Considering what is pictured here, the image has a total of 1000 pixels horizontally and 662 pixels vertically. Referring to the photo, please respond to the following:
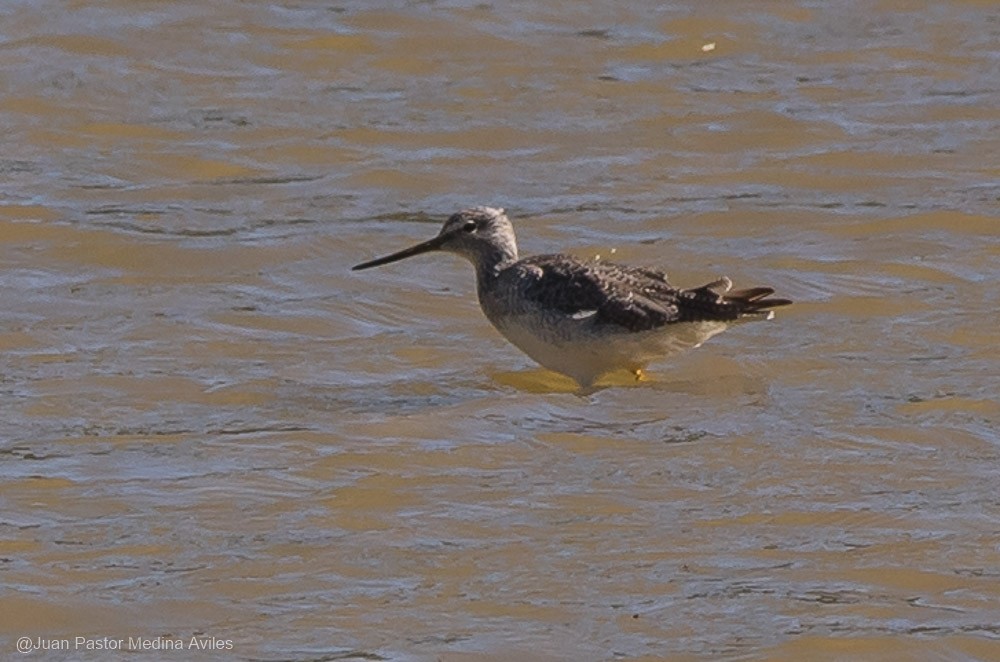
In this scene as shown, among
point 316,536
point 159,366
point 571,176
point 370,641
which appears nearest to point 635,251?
point 571,176

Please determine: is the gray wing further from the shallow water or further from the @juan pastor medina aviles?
the @juan pastor medina aviles

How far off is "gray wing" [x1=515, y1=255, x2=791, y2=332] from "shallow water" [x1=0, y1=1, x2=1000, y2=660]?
29cm

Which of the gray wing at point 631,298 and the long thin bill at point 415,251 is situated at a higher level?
the long thin bill at point 415,251

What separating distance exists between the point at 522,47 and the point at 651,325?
14.8 ft

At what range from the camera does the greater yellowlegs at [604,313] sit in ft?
27.7

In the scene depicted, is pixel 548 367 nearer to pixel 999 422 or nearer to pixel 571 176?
pixel 999 422

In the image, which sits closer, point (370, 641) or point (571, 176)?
point (370, 641)

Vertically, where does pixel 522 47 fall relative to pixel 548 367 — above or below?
above

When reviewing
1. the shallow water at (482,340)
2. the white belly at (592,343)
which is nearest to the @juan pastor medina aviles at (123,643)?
the shallow water at (482,340)

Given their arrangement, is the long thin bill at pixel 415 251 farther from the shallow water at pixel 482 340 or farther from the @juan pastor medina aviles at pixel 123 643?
the @juan pastor medina aviles at pixel 123 643

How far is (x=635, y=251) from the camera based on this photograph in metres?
10.1

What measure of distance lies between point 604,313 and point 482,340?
37.8 inches

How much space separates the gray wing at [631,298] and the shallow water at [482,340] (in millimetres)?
291

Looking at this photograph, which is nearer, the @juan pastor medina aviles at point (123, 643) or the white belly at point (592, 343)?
the @juan pastor medina aviles at point (123, 643)
